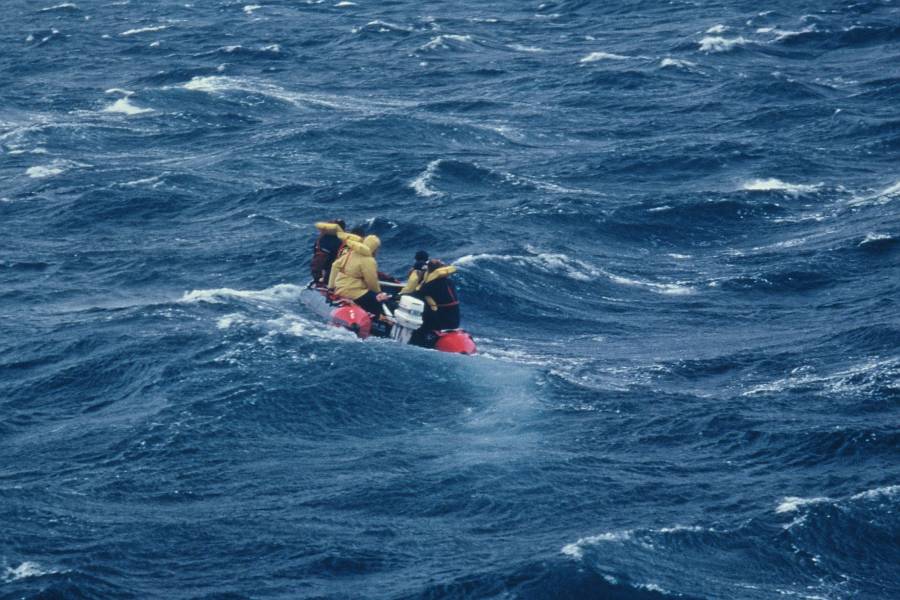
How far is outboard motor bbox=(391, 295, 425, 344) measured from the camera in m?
29.7

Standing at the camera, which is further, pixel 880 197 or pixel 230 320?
pixel 880 197

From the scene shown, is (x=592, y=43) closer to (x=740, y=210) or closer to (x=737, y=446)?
(x=740, y=210)

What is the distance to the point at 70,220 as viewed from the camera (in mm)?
41062

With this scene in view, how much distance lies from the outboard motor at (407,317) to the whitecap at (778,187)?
53.3 ft

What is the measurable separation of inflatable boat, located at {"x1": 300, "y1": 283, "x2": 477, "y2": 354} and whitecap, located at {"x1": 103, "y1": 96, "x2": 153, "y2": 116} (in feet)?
85.4

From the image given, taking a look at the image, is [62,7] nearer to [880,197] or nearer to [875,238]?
[880,197]

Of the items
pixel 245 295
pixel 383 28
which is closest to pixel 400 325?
pixel 245 295

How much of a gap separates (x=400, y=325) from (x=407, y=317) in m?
0.40

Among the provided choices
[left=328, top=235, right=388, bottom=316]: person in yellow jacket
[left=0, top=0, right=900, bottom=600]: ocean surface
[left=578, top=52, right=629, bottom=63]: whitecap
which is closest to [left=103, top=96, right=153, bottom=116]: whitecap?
[left=0, top=0, right=900, bottom=600]: ocean surface

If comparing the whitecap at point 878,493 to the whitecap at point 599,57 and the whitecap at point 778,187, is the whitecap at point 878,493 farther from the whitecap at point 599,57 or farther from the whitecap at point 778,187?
the whitecap at point 599,57

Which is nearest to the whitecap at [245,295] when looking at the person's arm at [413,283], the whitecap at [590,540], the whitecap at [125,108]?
the person's arm at [413,283]

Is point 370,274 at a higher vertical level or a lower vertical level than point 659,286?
higher

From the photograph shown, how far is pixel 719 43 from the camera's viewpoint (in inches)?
2502

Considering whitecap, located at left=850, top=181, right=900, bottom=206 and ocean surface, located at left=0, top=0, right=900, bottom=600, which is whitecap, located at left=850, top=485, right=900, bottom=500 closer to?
ocean surface, located at left=0, top=0, right=900, bottom=600
